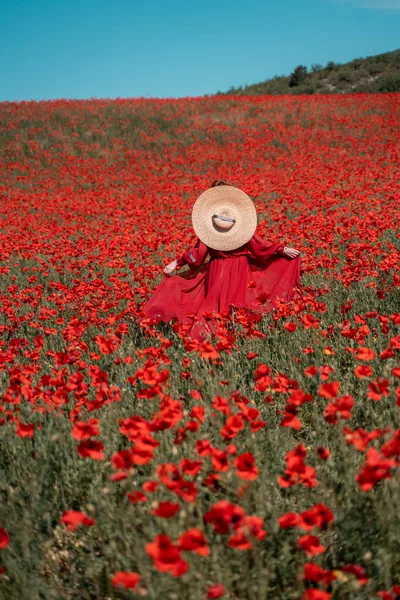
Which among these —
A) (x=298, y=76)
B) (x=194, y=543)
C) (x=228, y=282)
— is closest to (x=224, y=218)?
(x=228, y=282)

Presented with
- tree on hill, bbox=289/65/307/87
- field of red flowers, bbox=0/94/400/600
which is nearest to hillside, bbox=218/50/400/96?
tree on hill, bbox=289/65/307/87

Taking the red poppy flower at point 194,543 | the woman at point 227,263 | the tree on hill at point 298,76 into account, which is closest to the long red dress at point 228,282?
the woman at point 227,263

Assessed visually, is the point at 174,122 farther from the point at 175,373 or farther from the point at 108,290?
the point at 175,373

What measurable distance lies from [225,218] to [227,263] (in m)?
0.47

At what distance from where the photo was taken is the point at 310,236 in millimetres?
6945

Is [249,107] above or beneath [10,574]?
above

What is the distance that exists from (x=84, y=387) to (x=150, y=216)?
8.39 metres

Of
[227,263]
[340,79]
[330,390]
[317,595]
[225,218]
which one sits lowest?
[317,595]

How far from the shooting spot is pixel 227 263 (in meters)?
4.75

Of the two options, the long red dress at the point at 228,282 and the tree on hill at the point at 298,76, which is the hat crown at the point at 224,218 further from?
the tree on hill at the point at 298,76

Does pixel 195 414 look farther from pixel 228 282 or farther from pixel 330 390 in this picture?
pixel 228 282

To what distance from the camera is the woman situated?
182 inches

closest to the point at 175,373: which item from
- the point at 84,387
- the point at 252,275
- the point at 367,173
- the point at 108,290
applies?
the point at 84,387

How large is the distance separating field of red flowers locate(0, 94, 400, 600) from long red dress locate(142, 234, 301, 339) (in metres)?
0.27
